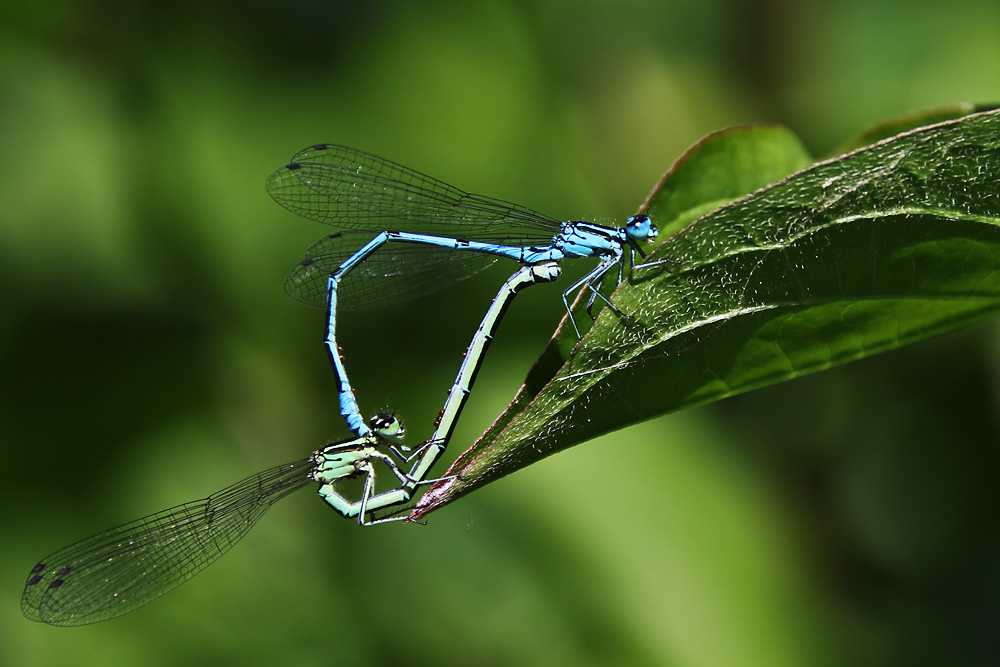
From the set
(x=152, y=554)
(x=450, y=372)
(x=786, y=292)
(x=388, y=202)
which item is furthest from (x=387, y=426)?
(x=786, y=292)

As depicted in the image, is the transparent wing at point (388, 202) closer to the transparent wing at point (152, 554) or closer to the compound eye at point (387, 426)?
the compound eye at point (387, 426)

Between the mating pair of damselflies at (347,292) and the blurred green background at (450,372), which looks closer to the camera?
the mating pair of damselflies at (347,292)

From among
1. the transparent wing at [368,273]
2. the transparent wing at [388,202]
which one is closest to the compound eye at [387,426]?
the transparent wing at [368,273]

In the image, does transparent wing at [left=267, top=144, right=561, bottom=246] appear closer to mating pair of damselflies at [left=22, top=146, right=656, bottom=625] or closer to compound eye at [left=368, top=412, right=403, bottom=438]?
mating pair of damselflies at [left=22, top=146, right=656, bottom=625]

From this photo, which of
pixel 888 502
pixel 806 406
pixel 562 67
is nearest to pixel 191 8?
pixel 562 67

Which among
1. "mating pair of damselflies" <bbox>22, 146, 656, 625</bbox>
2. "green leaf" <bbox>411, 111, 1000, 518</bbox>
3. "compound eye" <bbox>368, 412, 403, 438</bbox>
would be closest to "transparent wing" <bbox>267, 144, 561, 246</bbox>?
"mating pair of damselflies" <bbox>22, 146, 656, 625</bbox>

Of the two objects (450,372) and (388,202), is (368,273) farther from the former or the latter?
(450,372)

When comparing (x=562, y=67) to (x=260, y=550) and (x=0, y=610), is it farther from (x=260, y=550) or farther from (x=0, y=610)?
(x=0, y=610)

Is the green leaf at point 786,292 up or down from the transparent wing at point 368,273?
down
